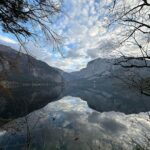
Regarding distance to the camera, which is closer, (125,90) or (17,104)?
(125,90)

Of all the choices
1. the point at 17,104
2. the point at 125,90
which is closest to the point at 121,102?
the point at 17,104

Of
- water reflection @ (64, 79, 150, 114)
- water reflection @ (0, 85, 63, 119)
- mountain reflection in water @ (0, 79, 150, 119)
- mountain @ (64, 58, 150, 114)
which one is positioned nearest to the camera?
mountain @ (64, 58, 150, 114)

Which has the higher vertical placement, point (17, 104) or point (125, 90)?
point (125, 90)

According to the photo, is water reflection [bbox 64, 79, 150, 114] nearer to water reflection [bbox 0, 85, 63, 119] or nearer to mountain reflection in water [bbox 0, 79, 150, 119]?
mountain reflection in water [bbox 0, 79, 150, 119]

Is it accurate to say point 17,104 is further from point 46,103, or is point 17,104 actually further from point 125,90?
point 125,90

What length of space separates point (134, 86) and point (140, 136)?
14.1 metres

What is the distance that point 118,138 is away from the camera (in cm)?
2192

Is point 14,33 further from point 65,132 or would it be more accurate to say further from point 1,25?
point 65,132

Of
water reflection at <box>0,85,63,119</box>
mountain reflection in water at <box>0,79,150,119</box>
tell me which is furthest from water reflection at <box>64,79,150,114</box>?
water reflection at <box>0,85,63,119</box>

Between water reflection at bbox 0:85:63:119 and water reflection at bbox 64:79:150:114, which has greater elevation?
water reflection at bbox 0:85:63:119

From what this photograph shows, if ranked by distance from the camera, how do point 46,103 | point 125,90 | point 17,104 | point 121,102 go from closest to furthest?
1. point 125,90
2. point 17,104
3. point 46,103
4. point 121,102

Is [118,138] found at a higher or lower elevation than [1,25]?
lower

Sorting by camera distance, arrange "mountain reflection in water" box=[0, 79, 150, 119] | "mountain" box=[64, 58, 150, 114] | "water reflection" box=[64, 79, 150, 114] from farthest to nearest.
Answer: "mountain reflection in water" box=[0, 79, 150, 119], "water reflection" box=[64, 79, 150, 114], "mountain" box=[64, 58, 150, 114]

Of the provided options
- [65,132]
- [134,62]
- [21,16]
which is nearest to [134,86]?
[134,62]
